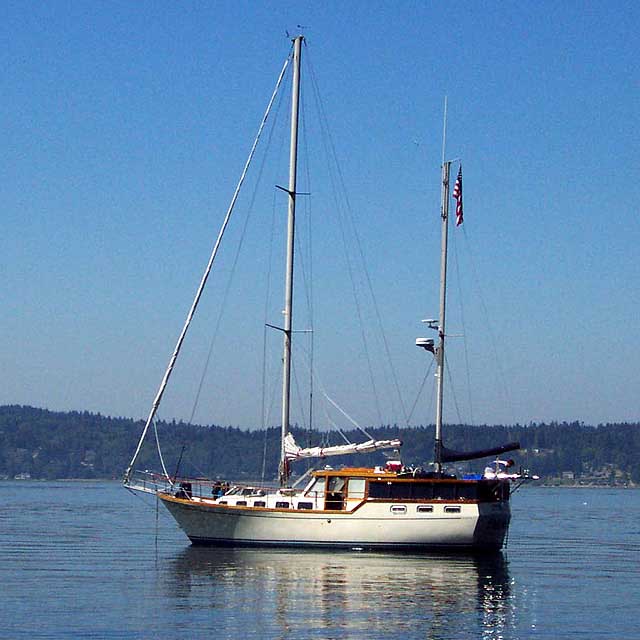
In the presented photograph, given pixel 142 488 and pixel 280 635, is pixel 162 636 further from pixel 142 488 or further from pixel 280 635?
pixel 142 488

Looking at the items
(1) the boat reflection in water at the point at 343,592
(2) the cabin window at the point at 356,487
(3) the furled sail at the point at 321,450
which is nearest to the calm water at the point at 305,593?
(1) the boat reflection in water at the point at 343,592

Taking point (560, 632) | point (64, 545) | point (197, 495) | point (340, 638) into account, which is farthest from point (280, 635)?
point (64, 545)

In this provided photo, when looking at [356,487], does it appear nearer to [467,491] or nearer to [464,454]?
[467,491]

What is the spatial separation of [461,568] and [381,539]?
14.8 ft

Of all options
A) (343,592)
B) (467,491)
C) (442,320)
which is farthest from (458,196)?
(343,592)

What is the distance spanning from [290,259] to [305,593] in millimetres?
17739

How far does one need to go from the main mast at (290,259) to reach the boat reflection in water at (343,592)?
194 inches

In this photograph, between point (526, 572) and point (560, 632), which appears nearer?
point (560, 632)

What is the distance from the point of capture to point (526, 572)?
45969mm

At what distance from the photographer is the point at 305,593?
37438 mm

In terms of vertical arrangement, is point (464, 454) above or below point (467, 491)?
above

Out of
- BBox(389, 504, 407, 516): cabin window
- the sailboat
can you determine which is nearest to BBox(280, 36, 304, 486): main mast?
the sailboat

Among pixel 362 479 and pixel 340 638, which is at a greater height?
pixel 362 479

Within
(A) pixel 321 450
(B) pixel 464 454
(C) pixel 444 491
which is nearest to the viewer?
(C) pixel 444 491
